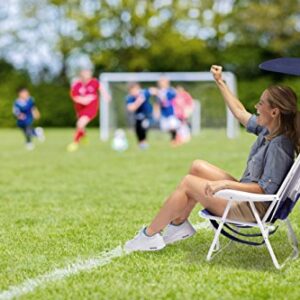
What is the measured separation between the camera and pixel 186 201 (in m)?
5.52

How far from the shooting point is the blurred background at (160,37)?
4616cm

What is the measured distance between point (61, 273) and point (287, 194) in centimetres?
169

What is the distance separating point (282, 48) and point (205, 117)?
14.9 meters

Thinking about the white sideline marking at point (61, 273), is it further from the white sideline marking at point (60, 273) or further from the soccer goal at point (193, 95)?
the soccer goal at point (193, 95)

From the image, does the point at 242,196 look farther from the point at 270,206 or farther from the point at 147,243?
the point at 147,243

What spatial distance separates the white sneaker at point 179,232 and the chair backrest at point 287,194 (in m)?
0.68

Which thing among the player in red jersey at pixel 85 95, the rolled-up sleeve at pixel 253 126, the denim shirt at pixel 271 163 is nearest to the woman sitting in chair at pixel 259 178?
the denim shirt at pixel 271 163

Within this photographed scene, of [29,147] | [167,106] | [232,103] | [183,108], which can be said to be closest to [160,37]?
[183,108]

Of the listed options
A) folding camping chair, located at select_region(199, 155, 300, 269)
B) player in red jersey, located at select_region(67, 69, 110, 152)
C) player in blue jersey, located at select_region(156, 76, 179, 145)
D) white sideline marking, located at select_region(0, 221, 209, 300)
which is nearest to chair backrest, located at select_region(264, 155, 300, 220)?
folding camping chair, located at select_region(199, 155, 300, 269)

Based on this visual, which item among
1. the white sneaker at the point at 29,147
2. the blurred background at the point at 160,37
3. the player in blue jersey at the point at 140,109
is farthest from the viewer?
the blurred background at the point at 160,37

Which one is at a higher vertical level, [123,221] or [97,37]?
[123,221]

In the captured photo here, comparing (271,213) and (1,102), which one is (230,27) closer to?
(1,102)

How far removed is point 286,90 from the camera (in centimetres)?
552

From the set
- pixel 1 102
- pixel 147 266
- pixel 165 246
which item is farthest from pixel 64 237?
pixel 1 102
